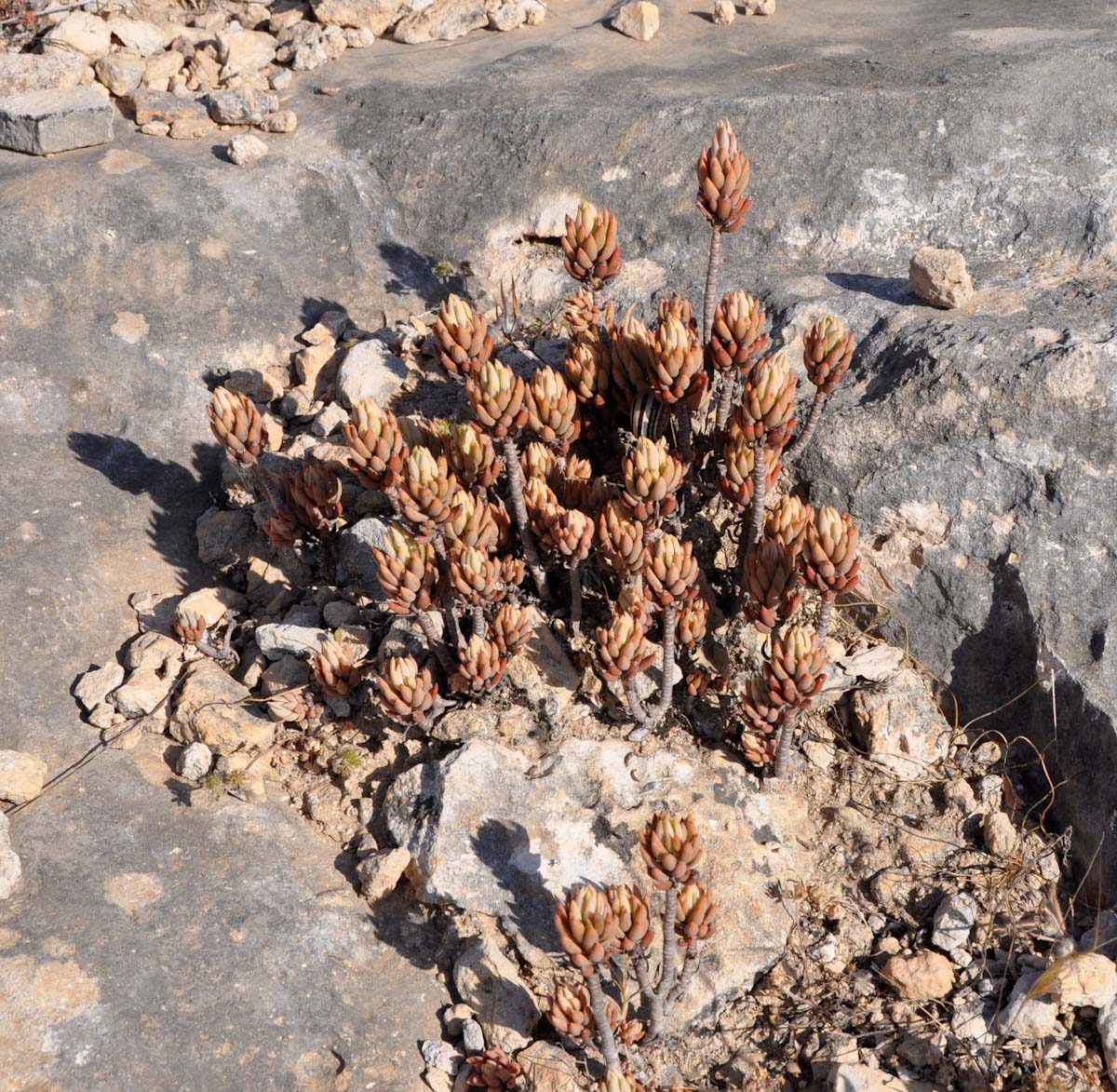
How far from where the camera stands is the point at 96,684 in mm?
5723

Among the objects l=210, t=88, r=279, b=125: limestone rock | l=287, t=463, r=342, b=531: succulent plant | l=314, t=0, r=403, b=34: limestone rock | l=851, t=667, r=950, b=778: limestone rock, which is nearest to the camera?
l=851, t=667, r=950, b=778: limestone rock

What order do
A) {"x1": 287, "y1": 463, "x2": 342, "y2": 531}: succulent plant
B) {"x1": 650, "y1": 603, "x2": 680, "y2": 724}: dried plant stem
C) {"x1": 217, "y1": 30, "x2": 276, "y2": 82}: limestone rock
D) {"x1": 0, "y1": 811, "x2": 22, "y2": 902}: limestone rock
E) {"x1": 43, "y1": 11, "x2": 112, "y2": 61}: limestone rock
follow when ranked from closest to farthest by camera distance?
{"x1": 0, "y1": 811, "x2": 22, "y2": 902}: limestone rock
{"x1": 650, "y1": 603, "x2": 680, "y2": 724}: dried plant stem
{"x1": 287, "y1": 463, "x2": 342, "y2": 531}: succulent plant
{"x1": 43, "y1": 11, "x2": 112, "y2": 61}: limestone rock
{"x1": 217, "y1": 30, "x2": 276, "y2": 82}: limestone rock

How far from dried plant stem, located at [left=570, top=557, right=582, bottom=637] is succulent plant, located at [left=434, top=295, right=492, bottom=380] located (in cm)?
115

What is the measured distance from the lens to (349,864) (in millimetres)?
5188

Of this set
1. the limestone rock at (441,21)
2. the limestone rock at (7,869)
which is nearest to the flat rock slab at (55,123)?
the limestone rock at (441,21)

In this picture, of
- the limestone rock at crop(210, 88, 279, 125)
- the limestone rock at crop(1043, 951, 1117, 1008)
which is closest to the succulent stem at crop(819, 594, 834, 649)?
the limestone rock at crop(1043, 951, 1117, 1008)

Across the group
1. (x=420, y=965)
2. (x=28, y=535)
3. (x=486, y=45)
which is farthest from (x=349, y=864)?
(x=486, y=45)

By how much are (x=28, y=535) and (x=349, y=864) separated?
297 cm

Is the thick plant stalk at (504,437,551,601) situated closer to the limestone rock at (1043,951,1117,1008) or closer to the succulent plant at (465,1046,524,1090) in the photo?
the succulent plant at (465,1046,524,1090)

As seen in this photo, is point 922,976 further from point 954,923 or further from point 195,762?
point 195,762

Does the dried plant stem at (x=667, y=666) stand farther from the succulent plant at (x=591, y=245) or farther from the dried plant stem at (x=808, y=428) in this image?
the succulent plant at (x=591, y=245)

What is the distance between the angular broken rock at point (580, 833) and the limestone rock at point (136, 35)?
25.7 feet

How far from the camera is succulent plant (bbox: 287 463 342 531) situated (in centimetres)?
597

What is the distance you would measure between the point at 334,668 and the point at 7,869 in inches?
68.5
